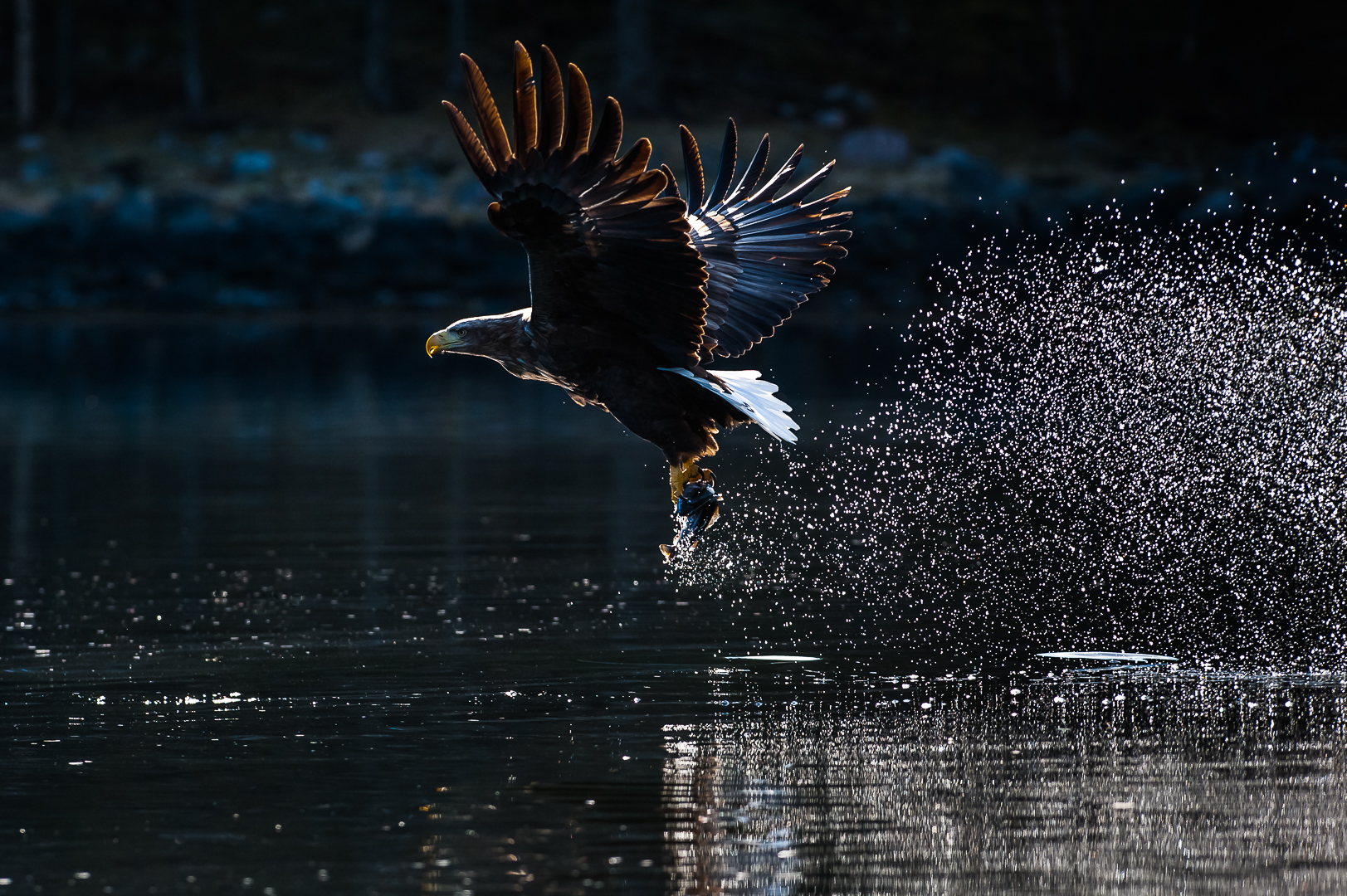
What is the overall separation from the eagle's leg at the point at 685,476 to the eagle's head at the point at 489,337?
76cm

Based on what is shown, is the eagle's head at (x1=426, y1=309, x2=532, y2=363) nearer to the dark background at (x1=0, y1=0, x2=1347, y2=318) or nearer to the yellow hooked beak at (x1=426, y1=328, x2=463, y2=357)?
the yellow hooked beak at (x1=426, y1=328, x2=463, y2=357)

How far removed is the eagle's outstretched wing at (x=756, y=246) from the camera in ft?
27.9

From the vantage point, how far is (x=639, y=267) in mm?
7109

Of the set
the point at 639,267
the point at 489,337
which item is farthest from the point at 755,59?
the point at 639,267

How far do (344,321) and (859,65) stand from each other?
14611 millimetres

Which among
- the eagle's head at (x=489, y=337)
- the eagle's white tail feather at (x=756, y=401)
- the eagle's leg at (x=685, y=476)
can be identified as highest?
the eagle's head at (x=489, y=337)

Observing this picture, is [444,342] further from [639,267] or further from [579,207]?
[579,207]

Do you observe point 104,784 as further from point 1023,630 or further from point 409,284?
point 409,284

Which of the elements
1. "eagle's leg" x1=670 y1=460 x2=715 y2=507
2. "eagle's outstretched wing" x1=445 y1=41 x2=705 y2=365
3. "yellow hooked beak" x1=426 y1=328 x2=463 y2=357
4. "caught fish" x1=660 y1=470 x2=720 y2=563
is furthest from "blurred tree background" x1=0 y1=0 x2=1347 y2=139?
"eagle's outstretched wing" x1=445 y1=41 x2=705 y2=365

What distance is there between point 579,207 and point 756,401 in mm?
1190

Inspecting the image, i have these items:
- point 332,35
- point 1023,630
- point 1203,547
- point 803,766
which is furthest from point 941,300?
point 803,766

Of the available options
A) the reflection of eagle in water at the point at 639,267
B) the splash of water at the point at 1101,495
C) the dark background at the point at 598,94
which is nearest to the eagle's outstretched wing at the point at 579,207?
the reflection of eagle in water at the point at 639,267

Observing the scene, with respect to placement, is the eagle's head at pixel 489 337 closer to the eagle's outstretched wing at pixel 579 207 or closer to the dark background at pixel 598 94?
the eagle's outstretched wing at pixel 579 207

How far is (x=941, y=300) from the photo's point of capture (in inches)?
1268
